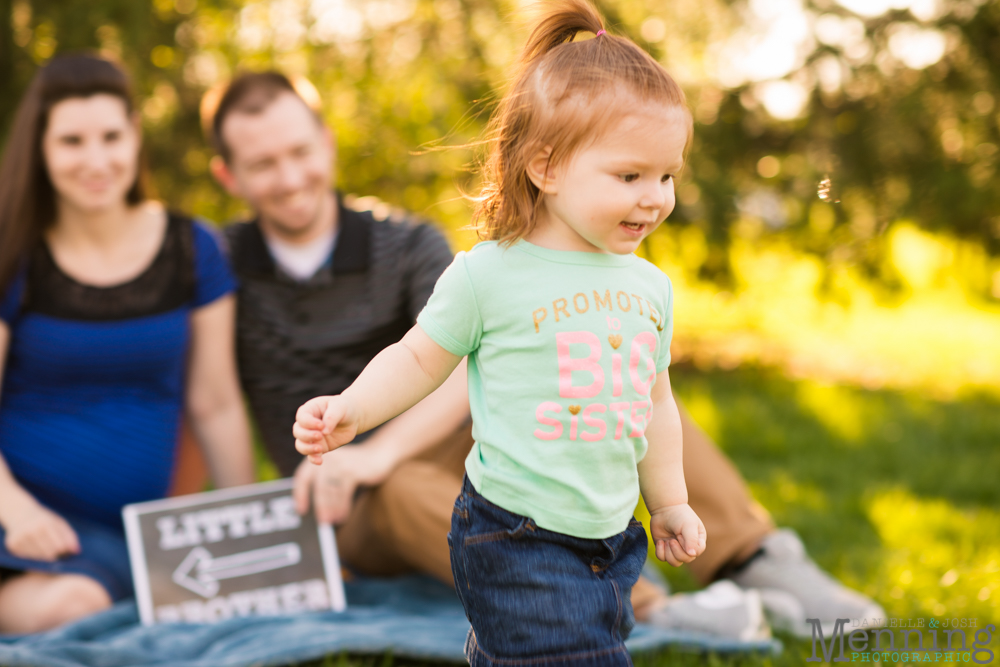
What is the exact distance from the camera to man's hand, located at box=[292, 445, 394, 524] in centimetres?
215

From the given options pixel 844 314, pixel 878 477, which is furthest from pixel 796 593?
pixel 844 314

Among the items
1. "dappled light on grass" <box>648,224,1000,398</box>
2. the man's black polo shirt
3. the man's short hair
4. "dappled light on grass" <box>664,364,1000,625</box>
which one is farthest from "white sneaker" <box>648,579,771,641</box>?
"dappled light on grass" <box>648,224,1000,398</box>

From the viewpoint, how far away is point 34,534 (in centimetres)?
214

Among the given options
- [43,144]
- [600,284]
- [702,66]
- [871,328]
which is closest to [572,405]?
[600,284]

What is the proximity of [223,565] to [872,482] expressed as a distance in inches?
103

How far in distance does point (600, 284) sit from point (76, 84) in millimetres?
1782

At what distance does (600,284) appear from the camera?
121 cm

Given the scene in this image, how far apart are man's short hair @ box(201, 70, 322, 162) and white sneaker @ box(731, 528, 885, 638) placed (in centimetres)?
180

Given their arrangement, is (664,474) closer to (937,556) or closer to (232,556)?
(232,556)

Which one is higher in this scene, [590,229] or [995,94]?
[995,94]

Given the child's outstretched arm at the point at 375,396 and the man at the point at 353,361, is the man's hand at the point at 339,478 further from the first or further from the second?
the child's outstretched arm at the point at 375,396

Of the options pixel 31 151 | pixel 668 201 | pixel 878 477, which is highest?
pixel 31 151

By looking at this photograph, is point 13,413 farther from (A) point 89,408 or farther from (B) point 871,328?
(B) point 871,328
